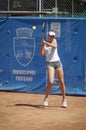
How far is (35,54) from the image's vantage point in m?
13.5

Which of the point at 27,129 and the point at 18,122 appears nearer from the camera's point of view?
the point at 27,129

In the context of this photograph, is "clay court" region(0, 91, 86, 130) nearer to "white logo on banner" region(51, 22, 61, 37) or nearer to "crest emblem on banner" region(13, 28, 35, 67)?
"crest emblem on banner" region(13, 28, 35, 67)

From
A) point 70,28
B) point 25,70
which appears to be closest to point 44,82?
point 25,70

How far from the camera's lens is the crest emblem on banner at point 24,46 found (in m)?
13.5

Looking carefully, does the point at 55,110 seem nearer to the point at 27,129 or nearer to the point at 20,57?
the point at 27,129

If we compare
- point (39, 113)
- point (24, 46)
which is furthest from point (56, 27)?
point (39, 113)

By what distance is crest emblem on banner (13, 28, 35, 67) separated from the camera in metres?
13.5

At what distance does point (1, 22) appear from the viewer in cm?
1398

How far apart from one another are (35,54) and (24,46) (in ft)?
1.29

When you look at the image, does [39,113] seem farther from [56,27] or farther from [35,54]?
[56,27]

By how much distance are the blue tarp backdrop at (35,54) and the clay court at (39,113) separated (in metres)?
0.44

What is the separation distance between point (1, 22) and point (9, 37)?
497mm

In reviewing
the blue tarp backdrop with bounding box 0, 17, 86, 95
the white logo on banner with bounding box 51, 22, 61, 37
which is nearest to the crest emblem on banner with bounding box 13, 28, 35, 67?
the blue tarp backdrop with bounding box 0, 17, 86, 95

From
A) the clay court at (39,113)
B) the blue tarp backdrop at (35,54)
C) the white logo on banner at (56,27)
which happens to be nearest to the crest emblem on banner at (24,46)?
the blue tarp backdrop at (35,54)
